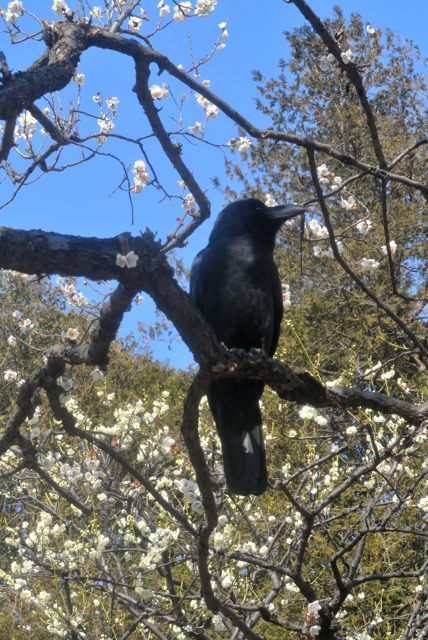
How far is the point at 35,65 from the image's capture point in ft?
10.4

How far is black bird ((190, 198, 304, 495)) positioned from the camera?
3285 mm

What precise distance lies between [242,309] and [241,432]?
58 cm

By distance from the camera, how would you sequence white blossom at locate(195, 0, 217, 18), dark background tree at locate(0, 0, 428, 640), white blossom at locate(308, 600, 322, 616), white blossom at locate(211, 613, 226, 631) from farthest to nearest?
white blossom at locate(211, 613, 226, 631)
white blossom at locate(195, 0, 217, 18)
white blossom at locate(308, 600, 322, 616)
dark background tree at locate(0, 0, 428, 640)

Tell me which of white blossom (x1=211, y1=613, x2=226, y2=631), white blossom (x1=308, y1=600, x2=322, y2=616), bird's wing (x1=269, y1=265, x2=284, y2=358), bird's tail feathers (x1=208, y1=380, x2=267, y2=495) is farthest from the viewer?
white blossom (x1=211, y1=613, x2=226, y2=631)

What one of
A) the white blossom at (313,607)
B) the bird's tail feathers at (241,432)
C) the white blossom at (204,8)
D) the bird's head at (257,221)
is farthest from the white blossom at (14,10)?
the white blossom at (313,607)

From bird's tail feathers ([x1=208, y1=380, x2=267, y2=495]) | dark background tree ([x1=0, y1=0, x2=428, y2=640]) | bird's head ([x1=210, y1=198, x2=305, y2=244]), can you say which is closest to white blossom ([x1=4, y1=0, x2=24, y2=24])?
dark background tree ([x1=0, y1=0, x2=428, y2=640])

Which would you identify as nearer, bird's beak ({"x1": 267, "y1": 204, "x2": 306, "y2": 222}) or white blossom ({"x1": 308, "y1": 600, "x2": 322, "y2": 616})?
white blossom ({"x1": 308, "y1": 600, "x2": 322, "y2": 616})

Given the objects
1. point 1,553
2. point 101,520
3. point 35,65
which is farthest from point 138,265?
point 1,553

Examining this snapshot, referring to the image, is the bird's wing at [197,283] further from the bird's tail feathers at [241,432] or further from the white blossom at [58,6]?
the white blossom at [58,6]

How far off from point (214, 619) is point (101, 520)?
2.20m

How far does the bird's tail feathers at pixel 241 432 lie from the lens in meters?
3.23

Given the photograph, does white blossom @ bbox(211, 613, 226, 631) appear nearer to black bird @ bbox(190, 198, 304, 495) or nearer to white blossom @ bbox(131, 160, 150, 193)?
black bird @ bbox(190, 198, 304, 495)

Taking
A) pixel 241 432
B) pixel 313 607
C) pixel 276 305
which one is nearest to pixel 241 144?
pixel 276 305

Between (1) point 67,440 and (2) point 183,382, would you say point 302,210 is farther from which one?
(2) point 183,382
